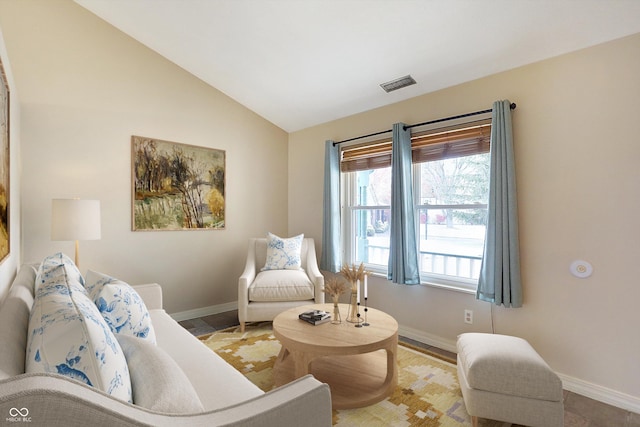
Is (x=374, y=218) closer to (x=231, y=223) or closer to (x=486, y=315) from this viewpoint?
(x=486, y=315)

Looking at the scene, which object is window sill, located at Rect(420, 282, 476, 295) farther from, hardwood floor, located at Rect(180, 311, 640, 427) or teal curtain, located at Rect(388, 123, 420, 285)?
hardwood floor, located at Rect(180, 311, 640, 427)

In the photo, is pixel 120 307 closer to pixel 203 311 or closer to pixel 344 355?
pixel 344 355

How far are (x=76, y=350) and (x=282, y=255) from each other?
9.47ft

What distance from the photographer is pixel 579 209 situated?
2.25 m

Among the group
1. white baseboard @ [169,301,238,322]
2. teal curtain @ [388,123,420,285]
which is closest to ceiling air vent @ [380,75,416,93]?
teal curtain @ [388,123,420,285]

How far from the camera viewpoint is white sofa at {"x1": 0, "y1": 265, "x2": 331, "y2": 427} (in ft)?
1.88

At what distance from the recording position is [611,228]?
2.12 metres

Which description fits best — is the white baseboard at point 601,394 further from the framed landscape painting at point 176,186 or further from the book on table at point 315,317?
the framed landscape painting at point 176,186

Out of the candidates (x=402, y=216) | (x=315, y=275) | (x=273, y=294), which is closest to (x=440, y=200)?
(x=402, y=216)

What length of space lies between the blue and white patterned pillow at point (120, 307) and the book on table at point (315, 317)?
1.10 metres

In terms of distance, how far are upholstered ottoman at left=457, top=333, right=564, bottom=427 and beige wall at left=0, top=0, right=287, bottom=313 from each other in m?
3.00

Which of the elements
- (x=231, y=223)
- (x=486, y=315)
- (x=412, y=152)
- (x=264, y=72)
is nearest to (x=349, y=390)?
(x=486, y=315)

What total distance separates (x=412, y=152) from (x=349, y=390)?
2.19 m

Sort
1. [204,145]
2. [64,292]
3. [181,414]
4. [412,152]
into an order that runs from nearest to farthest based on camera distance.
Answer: [181,414] < [64,292] < [412,152] < [204,145]
